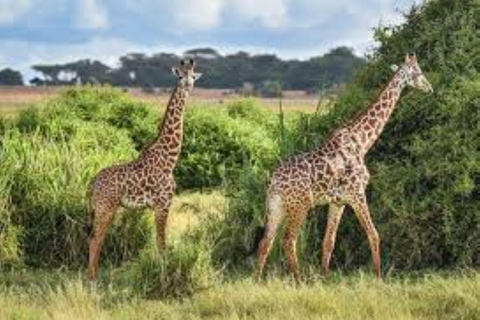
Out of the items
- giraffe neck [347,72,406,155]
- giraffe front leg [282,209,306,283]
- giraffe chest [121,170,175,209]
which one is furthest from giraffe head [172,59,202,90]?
giraffe front leg [282,209,306,283]

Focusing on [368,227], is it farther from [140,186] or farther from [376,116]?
[140,186]

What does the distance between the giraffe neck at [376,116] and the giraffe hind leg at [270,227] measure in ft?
3.59

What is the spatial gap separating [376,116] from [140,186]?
2.66 meters

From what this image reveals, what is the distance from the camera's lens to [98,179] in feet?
43.7

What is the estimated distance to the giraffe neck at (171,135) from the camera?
13.3m

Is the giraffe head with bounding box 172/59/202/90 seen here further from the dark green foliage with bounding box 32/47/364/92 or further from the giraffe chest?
the dark green foliage with bounding box 32/47/364/92

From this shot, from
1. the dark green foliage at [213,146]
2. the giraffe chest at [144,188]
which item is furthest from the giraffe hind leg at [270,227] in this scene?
the dark green foliage at [213,146]

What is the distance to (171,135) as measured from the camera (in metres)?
13.4

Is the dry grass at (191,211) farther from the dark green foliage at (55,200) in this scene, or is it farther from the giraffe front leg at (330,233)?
the giraffe front leg at (330,233)

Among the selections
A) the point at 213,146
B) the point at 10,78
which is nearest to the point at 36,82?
the point at 10,78

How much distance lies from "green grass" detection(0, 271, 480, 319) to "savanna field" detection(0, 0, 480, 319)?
0.02m

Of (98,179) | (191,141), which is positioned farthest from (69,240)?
(191,141)

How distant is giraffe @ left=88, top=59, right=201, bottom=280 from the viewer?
43.0 feet

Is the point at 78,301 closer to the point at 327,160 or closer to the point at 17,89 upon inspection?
the point at 327,160
